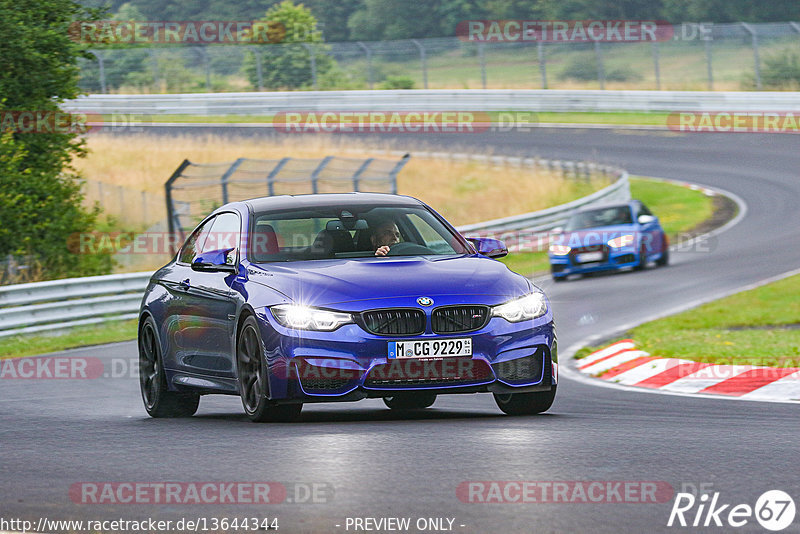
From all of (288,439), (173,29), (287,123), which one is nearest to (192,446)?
(288,439)

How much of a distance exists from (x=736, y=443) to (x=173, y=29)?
6949 cm

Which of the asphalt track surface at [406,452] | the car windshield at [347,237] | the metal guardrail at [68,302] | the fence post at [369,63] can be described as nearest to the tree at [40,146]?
the metal guardrail at [68,302]

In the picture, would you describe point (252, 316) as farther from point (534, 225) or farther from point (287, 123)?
point (287, 123)

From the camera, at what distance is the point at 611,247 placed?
24.4 m

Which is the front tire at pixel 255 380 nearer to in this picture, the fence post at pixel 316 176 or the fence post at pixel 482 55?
the fence post at pixel 316 176

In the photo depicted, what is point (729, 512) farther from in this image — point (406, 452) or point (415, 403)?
point (415, 403)

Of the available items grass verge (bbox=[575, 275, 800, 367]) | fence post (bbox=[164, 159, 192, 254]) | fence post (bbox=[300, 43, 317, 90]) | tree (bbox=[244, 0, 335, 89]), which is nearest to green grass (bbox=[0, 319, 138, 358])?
fence post (bbox=[164, 159, 192, 254])

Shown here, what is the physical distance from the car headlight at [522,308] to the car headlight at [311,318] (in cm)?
97

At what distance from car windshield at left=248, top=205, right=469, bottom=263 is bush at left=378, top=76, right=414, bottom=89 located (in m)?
45.9

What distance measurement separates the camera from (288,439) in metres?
7.93

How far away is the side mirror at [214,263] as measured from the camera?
30.9 ft

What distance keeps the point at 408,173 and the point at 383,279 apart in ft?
95.2

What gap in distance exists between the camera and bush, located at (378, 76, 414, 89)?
55312mm

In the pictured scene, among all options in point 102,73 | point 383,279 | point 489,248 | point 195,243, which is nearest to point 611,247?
point 195,243
